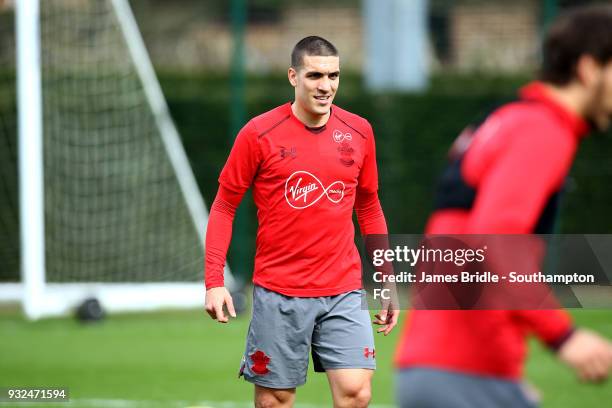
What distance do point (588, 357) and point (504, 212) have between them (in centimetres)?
44

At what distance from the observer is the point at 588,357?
306 centimetres

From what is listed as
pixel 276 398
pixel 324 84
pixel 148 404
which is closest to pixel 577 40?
pixel 324 84

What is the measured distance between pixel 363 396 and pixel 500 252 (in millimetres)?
2562

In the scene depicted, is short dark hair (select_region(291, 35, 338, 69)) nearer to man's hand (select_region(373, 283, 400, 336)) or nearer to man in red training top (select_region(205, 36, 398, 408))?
man in red training top (select_region(205, 36, 398, 408))

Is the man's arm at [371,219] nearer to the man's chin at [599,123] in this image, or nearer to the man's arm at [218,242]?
the man's arm at [218,242]

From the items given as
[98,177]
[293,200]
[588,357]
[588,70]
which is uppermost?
[588,70]

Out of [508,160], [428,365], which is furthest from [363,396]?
[508,160]

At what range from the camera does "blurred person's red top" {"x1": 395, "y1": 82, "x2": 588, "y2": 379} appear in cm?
312

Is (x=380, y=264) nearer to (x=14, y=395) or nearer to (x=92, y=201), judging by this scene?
(x=14, y=395)

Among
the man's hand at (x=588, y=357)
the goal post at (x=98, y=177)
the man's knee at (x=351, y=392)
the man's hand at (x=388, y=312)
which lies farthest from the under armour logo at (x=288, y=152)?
the goal post at (x=98, y=177)

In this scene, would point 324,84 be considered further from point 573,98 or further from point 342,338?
point 573,98

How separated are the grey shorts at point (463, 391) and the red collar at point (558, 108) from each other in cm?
76

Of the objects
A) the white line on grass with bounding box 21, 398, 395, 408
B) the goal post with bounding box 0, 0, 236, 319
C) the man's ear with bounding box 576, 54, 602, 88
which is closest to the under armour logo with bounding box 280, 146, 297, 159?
the man's ear with bounding box 576, 54, 602, 88

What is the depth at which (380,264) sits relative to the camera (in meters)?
5.68
